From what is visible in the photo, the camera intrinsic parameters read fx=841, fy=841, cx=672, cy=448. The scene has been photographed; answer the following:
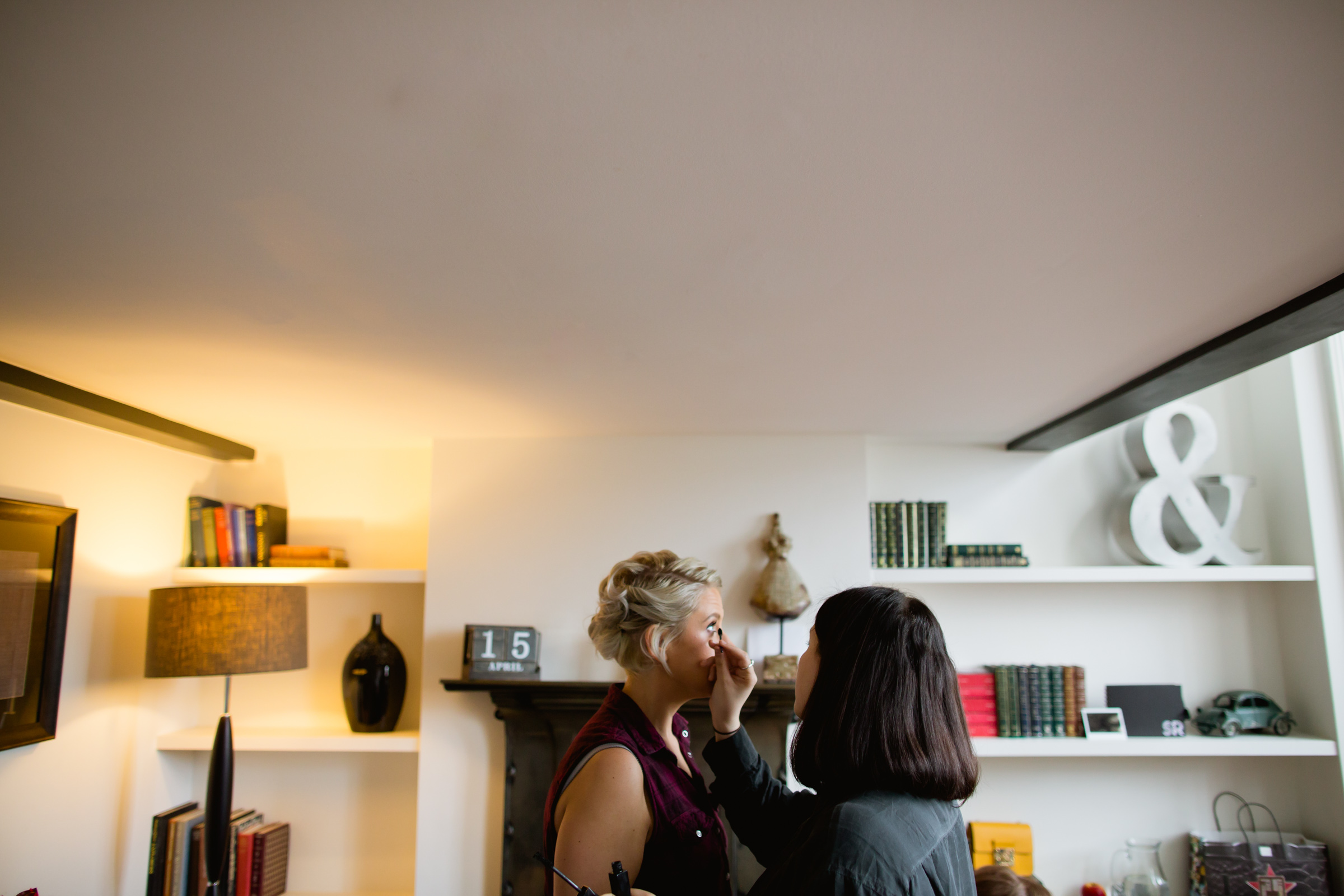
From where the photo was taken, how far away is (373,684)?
369 centimetres

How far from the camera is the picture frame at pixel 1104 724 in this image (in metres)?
3.51

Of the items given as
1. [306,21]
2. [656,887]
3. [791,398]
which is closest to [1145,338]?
[791,398]

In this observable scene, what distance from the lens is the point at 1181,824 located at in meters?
3.66

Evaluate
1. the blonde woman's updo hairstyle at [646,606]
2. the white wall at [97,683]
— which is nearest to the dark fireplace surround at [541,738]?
the white wall at [97,683]

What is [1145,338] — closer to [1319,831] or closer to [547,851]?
[547,851]

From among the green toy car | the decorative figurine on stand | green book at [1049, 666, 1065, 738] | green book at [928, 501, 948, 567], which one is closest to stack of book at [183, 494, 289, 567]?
the decorative figurine on stand

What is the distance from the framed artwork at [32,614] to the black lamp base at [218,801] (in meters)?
0.54

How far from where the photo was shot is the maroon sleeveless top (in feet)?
5.36

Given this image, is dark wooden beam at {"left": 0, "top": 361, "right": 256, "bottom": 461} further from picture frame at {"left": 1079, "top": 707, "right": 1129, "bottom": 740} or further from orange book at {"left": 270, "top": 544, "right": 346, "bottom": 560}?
picture frame at {"left": 1079, "top": 707, "right": 1129, "bottom": 740}

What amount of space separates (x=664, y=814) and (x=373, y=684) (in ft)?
7.96

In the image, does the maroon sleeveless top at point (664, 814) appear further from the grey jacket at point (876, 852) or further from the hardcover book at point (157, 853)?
the hardcover book at point (157, 853)

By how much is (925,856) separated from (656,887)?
0.60m

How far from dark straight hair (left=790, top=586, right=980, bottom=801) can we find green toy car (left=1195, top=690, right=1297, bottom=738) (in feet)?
9.20

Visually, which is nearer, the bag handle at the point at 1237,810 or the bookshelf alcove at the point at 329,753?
the bag handle at the point at 1237,810
